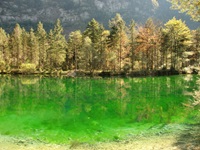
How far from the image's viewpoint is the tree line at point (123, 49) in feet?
252

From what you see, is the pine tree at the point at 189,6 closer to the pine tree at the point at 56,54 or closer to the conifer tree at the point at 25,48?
the pine tree at the point at 56,54

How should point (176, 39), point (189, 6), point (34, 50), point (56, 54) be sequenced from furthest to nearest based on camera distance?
point (34, 50) → point (56, 54) → point (176, 39) → point (189, 6)

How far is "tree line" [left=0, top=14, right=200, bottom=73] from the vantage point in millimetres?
76750

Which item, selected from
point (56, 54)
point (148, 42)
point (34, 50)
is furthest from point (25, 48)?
point (148, 42)

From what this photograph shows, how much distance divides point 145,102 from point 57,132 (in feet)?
45.0

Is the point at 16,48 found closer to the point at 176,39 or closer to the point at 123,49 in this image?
the point at 123,49

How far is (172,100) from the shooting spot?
30.0m

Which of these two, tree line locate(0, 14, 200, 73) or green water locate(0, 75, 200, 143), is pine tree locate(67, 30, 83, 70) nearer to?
tree line locate(0, 14, 200, 73)

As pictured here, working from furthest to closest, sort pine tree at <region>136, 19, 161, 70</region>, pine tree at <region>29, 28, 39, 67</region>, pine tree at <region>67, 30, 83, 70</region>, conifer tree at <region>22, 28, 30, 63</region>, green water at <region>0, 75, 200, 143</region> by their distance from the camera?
conifer tree at <region>22, 28, 30, 63</region> < pine tree at <region>29, 28, 39, 67</region> < pine tree at <region>67, 30, 83, 70</region> < pine tree at <region>136, 19, 161, 70</region> < green water at <region>0, 75, 200, 143</region>

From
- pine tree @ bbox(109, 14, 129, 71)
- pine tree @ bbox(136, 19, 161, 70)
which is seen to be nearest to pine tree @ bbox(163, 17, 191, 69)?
pine tree @ bbox(136, 19, 161, 70)

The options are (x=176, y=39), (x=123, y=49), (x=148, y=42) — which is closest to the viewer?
(x=176, y=39)

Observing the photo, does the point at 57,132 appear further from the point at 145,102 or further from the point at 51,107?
Result: the point at 145,102

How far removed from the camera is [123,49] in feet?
276

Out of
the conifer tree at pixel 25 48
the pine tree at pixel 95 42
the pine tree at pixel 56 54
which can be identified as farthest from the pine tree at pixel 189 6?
the conifer tree at pixel 25 48
